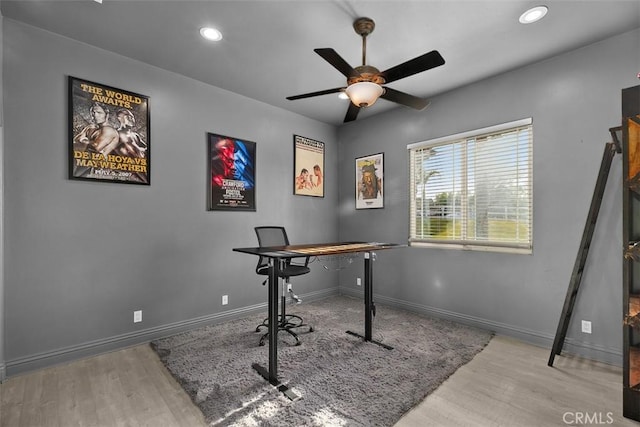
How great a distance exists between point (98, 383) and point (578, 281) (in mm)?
3989

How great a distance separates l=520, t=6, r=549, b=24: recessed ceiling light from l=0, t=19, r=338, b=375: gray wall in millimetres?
2918

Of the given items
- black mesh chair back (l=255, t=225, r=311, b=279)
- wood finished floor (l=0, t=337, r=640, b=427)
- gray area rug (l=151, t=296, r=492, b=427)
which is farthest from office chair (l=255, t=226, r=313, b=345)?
wood finished floor (l=0, t=337, r=640, b=427)

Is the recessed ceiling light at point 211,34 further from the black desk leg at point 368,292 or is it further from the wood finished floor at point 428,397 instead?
the wood finished floor at point 428,397

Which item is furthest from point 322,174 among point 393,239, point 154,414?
point 154,414

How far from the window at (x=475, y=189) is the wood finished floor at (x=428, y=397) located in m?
1.22

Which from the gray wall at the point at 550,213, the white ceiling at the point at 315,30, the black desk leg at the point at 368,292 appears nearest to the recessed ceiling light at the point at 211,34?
the white ceiling at the point at 315,30

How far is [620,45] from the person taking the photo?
8.26ft

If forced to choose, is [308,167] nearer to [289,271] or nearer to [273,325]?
[289,271]

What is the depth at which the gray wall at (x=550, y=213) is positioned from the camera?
255cm

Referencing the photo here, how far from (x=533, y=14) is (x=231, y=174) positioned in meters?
3.24

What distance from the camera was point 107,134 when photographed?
2.78m

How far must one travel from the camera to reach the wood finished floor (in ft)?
6.02

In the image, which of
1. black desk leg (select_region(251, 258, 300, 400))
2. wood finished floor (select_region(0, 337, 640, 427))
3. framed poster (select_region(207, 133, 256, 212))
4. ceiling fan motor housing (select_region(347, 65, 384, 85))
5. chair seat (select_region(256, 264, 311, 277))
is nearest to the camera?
wood finished floor (select_region(0, 337, 640, 427))

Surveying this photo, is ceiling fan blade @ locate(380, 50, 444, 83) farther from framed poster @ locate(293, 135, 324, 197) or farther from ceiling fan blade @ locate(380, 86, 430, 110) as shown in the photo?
framed poster @ locate(293, 135, 324, 197)
